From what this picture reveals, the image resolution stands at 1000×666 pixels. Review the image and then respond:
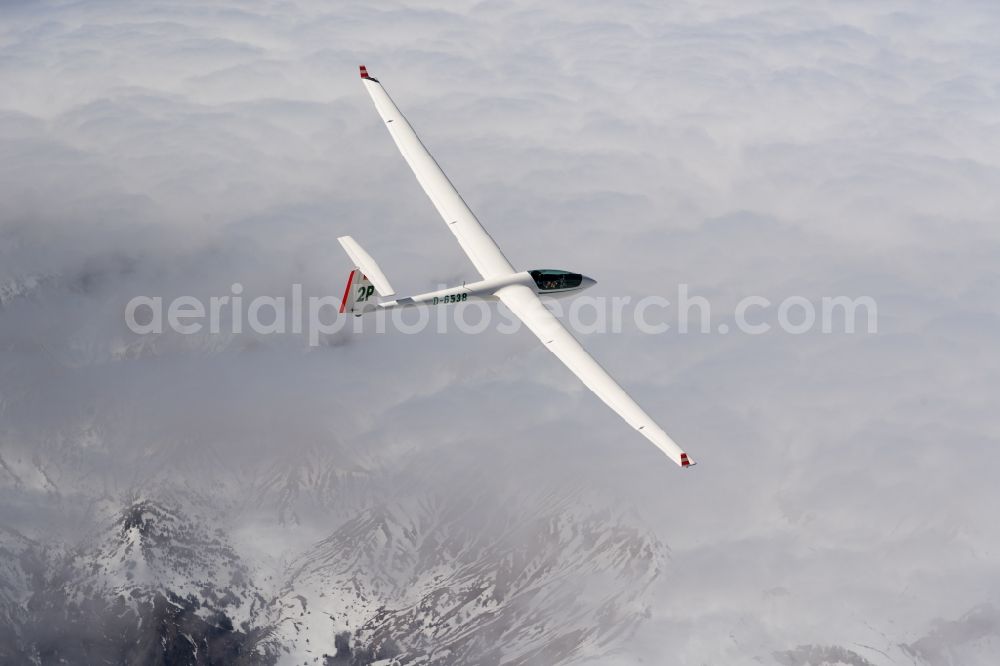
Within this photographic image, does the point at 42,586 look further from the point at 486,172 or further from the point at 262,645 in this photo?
the point at 486,172

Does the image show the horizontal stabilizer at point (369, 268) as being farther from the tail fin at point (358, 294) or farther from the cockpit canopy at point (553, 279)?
the cockpit canopy at point (553, 279)

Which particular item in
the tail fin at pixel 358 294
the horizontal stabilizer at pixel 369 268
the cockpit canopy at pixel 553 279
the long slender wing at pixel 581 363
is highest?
the horizontal stabilizer at pixel 369 268

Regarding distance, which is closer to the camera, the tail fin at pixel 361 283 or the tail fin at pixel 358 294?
the tail fin at pixel 361 283

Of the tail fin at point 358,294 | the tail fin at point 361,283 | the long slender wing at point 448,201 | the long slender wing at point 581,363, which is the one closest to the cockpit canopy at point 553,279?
the long slender wing at point 581,363

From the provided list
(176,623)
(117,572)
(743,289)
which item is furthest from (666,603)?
(117,572)

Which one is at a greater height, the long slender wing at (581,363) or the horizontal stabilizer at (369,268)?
the horizontal stabilizer at (369,268)

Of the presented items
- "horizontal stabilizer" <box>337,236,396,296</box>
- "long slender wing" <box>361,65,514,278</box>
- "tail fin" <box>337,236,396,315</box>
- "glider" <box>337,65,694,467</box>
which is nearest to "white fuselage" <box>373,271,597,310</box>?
"glider" <box>337,65,694,467</box>

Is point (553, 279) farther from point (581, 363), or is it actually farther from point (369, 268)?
point (369, 268)

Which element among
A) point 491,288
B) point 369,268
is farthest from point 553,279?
point 369,268
